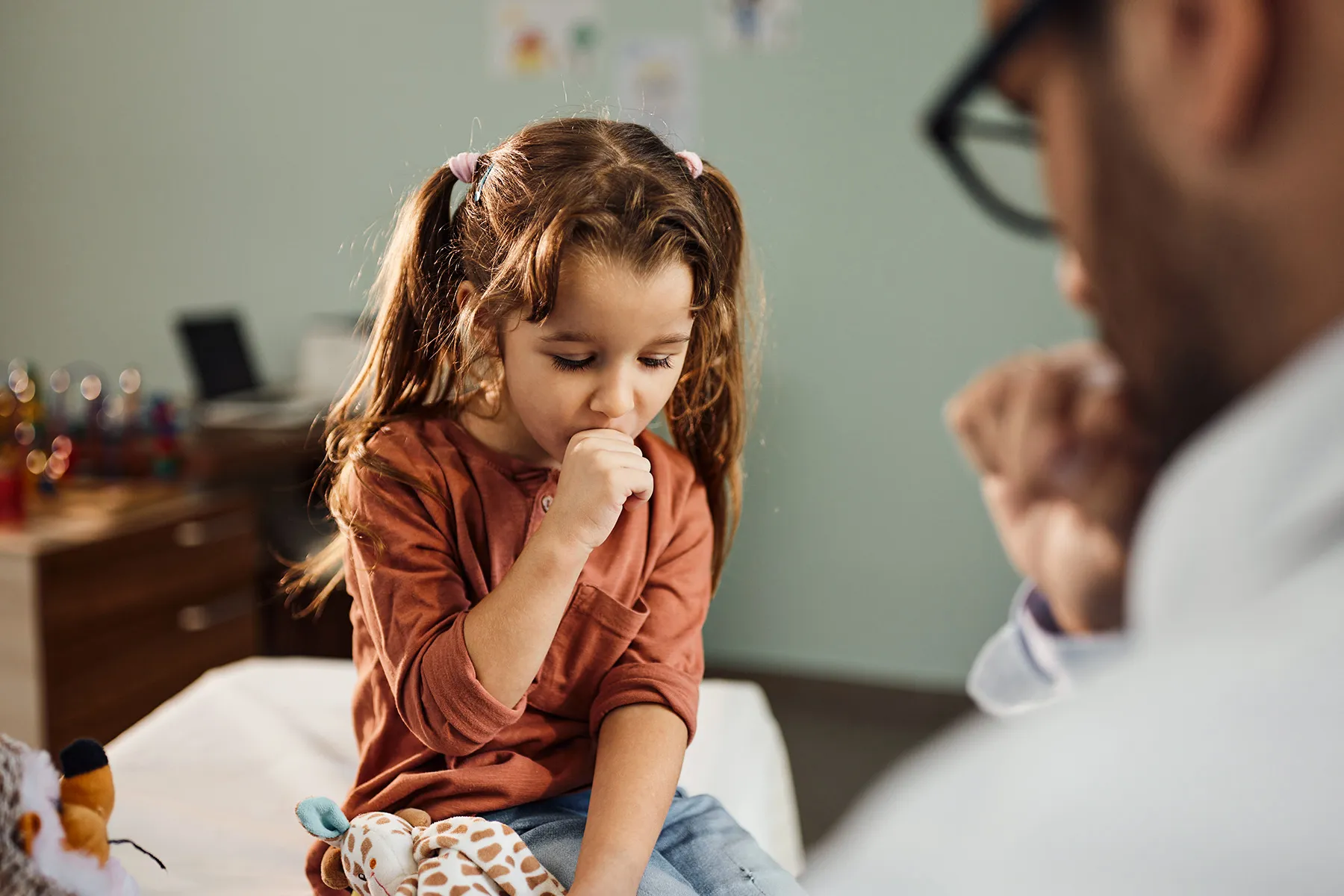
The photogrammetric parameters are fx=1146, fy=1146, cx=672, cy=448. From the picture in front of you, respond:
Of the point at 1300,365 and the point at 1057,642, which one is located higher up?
the point at 1300,365

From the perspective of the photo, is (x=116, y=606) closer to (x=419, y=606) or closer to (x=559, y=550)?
(x=419, y=606)

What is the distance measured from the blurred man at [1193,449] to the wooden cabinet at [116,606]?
1.88 meters

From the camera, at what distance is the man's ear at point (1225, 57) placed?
0.83 feet

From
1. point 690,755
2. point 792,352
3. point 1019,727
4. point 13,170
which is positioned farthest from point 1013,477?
point 13,170

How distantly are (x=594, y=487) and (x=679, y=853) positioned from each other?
0.35 m

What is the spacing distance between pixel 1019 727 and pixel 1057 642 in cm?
8

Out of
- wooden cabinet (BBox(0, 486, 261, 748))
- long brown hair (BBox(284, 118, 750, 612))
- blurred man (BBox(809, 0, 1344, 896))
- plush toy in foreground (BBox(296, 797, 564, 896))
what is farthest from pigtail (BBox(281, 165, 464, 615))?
wooden cabinet (BBox(0, 486, 261, 748))

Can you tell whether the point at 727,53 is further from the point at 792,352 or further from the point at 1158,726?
the point at 1158,726

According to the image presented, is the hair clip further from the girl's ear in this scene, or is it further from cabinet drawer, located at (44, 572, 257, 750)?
cabinet drawer, located at (44, 572, 257, 750)

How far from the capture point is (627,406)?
790 mm

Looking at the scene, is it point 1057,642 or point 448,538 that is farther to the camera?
point 448,538

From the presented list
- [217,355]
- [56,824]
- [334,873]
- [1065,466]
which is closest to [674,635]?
[334,873]

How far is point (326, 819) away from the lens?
865 millimetres

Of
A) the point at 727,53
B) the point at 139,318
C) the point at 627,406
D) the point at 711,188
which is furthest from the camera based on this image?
the point at 139,318
